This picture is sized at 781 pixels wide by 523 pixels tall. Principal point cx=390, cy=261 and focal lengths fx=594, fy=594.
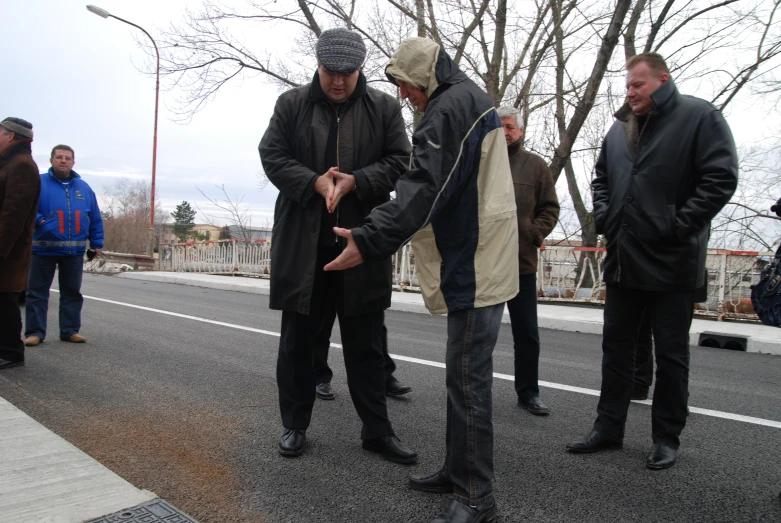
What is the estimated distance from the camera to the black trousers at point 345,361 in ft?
10.1

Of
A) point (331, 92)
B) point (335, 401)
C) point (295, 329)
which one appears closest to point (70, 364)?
point (335, 401)

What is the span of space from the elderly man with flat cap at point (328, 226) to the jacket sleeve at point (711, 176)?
4.76ft

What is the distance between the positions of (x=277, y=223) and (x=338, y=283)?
0.46 m

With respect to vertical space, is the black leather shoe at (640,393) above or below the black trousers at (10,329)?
below

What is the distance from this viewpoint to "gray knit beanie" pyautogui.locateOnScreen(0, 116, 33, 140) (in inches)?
192

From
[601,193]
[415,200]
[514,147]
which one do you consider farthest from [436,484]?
[514,147]

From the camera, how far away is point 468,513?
227cm

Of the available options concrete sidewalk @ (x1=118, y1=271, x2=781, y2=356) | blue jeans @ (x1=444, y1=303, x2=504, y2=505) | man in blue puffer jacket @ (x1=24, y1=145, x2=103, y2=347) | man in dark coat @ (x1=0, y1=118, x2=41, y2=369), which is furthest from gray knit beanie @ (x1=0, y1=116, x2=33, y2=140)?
concrete sidewalk @ (x1=118, y1=271, x2=781, y2=356)

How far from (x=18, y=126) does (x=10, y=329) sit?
1.68 m

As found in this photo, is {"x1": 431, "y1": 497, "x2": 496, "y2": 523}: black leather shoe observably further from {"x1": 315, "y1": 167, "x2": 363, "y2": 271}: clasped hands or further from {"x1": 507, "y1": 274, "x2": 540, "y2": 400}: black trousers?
{"x1": 507, "y1": 274, "x2": 540, "y2": 400}: black trousers

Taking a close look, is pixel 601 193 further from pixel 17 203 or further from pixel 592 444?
pixel 17 203

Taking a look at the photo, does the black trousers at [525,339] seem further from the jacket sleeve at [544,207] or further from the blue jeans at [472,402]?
the blue jeans at [472,402]

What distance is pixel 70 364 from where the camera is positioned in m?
4.90

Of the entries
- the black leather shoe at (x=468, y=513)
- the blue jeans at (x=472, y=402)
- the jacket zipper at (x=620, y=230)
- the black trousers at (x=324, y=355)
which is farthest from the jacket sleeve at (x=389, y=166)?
the black leather shoe at (x=468, y=513)
